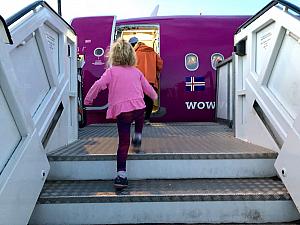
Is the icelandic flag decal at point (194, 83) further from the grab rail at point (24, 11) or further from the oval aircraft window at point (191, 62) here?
the grab rail at point (24, 11)

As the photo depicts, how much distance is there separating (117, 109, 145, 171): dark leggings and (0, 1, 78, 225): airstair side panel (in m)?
0.64

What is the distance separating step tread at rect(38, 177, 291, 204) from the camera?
124 inches

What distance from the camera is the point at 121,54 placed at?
384 cm

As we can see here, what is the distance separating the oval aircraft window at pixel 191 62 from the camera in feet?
27.8

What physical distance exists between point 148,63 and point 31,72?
392 cm

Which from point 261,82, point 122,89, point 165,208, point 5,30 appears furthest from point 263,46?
point 5,30

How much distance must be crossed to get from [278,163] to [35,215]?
2.07 meters

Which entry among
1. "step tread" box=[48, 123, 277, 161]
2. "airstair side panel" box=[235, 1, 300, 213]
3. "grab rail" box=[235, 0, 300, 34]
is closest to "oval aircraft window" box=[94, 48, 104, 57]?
"step tread" box=[48, 123, 277, 161]

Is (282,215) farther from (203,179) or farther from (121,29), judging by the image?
(121,29)

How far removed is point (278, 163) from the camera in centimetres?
349

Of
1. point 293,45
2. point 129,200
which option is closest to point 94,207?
point 129,200

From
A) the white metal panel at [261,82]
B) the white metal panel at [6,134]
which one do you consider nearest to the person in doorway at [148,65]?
the white metal panel at [261,82]

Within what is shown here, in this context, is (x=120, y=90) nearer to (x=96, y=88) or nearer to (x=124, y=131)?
(x=96, y=88)

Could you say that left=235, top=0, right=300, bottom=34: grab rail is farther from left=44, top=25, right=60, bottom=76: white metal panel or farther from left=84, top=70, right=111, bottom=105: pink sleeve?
left=44, top=25, right=60, bottom=76: white metal panel
